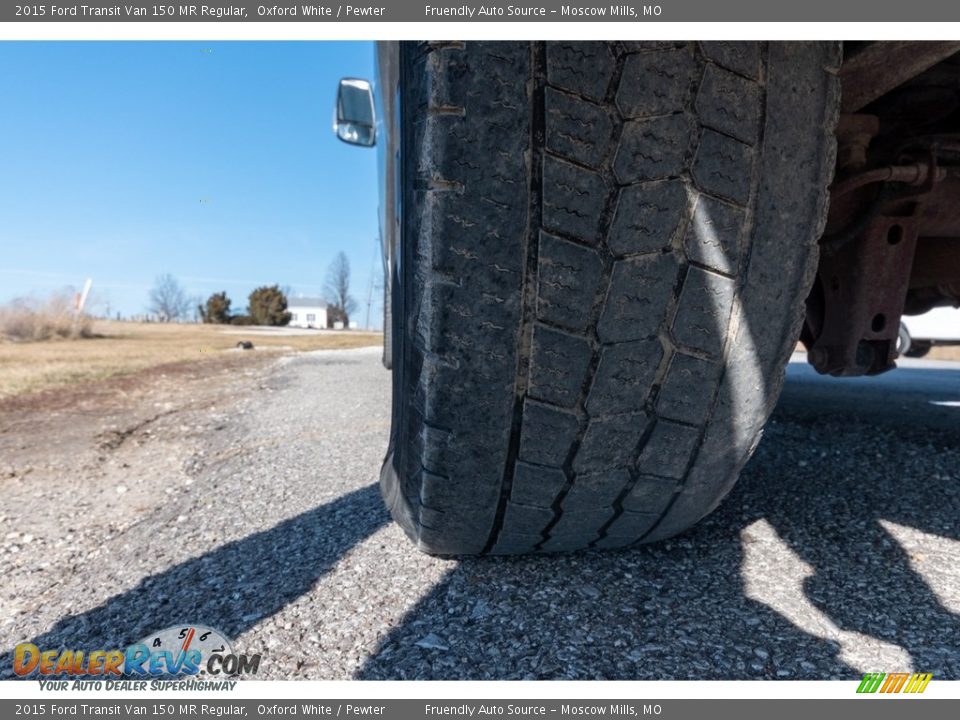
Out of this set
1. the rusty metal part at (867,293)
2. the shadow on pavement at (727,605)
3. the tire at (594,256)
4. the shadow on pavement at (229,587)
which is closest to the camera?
the tire at (594,256)

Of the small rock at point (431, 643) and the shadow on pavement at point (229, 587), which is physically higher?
the small rock at point (431, 643)

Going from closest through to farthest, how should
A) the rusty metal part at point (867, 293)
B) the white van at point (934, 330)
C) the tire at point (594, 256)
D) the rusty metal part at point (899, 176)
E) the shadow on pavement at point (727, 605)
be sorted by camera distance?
the tire at point (594, 256) → the shadow on pavement at point (727, 605) → the rusty metal part at point (899, 176) → the rusty metal part at point (867, 293) → the white van at point (934, 330)

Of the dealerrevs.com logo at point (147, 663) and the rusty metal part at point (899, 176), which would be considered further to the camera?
the rusty metal part at point (899, 176)

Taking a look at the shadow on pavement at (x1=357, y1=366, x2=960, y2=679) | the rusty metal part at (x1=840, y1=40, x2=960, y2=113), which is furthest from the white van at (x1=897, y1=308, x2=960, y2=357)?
the rusty metal part at (x1=840, y1=40, x2=960, y2=113)

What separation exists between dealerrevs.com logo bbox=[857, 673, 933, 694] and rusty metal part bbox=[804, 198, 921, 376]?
0.74 m

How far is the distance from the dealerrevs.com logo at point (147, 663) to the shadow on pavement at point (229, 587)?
0.03 meters

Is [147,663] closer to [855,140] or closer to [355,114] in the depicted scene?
[855,140]

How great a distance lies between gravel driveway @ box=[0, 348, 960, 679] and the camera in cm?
93

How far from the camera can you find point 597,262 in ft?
2.71

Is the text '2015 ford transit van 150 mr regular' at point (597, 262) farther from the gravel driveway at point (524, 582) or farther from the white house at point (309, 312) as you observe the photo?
the white house at point (309, 312)

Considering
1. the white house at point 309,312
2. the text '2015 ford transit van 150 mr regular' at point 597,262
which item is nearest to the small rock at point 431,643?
the text '2015 ford transit van 150 mr regular' at point 597,262

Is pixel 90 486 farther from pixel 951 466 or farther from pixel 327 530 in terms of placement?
pixel 951 466

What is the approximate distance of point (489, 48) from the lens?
2.49ft

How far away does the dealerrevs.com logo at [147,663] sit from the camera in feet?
3.00
